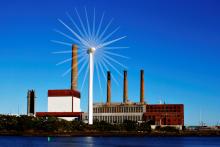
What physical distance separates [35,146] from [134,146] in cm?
2666

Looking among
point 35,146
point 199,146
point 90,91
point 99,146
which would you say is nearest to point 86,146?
point 99,146

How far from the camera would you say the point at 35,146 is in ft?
419

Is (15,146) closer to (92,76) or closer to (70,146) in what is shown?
(70,146)

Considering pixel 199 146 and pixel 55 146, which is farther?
pixel 199 146

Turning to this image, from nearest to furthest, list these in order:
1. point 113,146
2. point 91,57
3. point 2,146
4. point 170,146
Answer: point 2,146 → point 113,146 → point 170,146 → point 91,57

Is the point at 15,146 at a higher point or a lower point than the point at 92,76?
lower

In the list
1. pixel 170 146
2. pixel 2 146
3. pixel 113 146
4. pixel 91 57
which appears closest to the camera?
pixel 2 146

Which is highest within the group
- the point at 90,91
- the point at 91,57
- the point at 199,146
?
the point at 91,57

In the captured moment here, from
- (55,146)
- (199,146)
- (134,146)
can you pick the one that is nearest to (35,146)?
(55,146)

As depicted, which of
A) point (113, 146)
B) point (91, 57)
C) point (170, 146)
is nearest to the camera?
point (113, 146)

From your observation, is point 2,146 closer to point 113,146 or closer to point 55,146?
point 55,146

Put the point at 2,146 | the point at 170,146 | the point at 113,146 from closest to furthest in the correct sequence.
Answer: the point at 2,146, the point at 113,146, the point at 170,146

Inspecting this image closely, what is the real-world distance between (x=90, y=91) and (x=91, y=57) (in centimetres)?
1384

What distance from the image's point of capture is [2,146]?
122688mm
